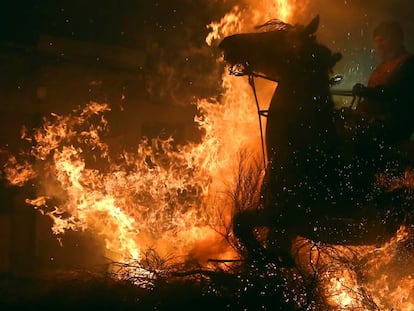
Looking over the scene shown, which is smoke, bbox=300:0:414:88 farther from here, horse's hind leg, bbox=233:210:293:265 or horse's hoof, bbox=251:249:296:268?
horse's hoof, bbox=251:249:296:268

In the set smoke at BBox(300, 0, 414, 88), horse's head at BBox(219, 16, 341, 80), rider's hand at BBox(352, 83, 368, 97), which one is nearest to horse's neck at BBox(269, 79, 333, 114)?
horse's head at BBox(219, 16, 341, 80)

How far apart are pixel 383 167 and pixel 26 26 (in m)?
7.12

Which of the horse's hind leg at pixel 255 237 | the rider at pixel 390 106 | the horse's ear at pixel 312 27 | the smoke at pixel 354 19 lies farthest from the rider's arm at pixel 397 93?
the smoke at pixel 354 19

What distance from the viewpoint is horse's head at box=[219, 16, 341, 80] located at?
243 inches

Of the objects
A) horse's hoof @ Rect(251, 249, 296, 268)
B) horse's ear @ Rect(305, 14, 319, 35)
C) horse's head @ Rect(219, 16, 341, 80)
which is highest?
horse's ear @ Rect(305, 14, 319, 35)

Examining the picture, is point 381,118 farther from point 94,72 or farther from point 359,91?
point 94,72

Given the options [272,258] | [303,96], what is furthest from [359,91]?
[272,258]

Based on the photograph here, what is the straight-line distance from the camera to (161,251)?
8.76 meters

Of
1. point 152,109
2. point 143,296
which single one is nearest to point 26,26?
point 152,109

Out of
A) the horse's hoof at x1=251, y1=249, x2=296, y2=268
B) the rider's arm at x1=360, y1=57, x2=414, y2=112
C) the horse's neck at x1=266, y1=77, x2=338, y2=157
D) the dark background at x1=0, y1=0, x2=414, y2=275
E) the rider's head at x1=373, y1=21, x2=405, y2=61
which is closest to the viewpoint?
the horse's hoof at x1=251, y1=249, x2=296, y2=268

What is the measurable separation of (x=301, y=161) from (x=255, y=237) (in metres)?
1.13

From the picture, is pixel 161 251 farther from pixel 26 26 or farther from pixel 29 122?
pixel 26 26

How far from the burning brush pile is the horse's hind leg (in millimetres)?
132

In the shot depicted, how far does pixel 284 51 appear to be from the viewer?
6.25 m
